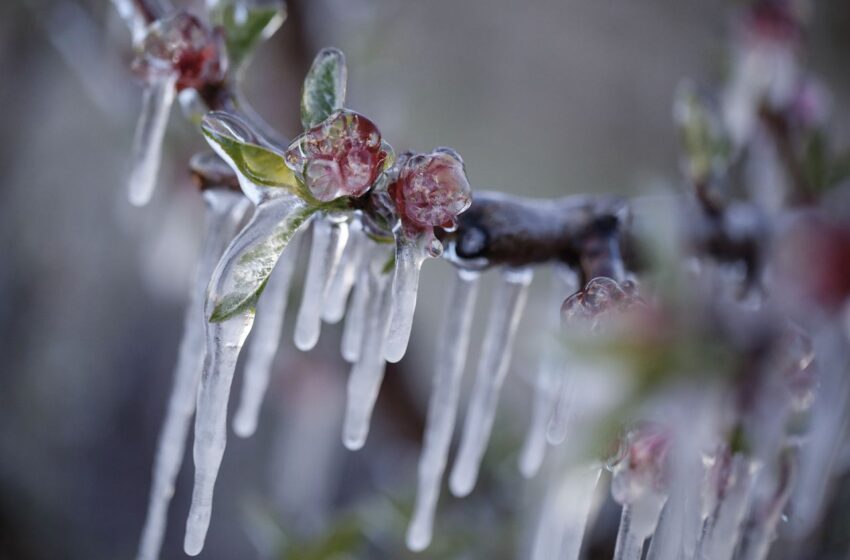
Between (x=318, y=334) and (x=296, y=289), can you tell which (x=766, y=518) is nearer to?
(x=318, y=334)

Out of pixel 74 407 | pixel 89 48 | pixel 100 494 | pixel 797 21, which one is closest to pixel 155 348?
pixel 74 407

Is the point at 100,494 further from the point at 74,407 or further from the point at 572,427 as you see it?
the point at 572,427

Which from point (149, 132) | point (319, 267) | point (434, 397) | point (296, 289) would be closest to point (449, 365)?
point (434, 397)

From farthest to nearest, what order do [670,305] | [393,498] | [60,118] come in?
[60,118], [393,498], [670,305]

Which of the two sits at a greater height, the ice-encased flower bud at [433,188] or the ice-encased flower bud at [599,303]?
the ice-encased flower bud at [433,188]

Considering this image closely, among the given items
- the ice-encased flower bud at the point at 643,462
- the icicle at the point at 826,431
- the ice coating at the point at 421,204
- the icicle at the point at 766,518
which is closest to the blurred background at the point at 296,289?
the icicle at the point at 826,431

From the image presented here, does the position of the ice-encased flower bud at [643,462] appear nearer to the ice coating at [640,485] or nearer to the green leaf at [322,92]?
the ice coating at [640,485]

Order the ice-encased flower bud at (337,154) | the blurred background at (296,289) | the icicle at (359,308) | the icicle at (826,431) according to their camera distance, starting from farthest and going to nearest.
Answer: the blurred background at (296,289)
the icicle at (826,431)
the icicle at (359,308)
the ice-encased flower bud at (337,154)
